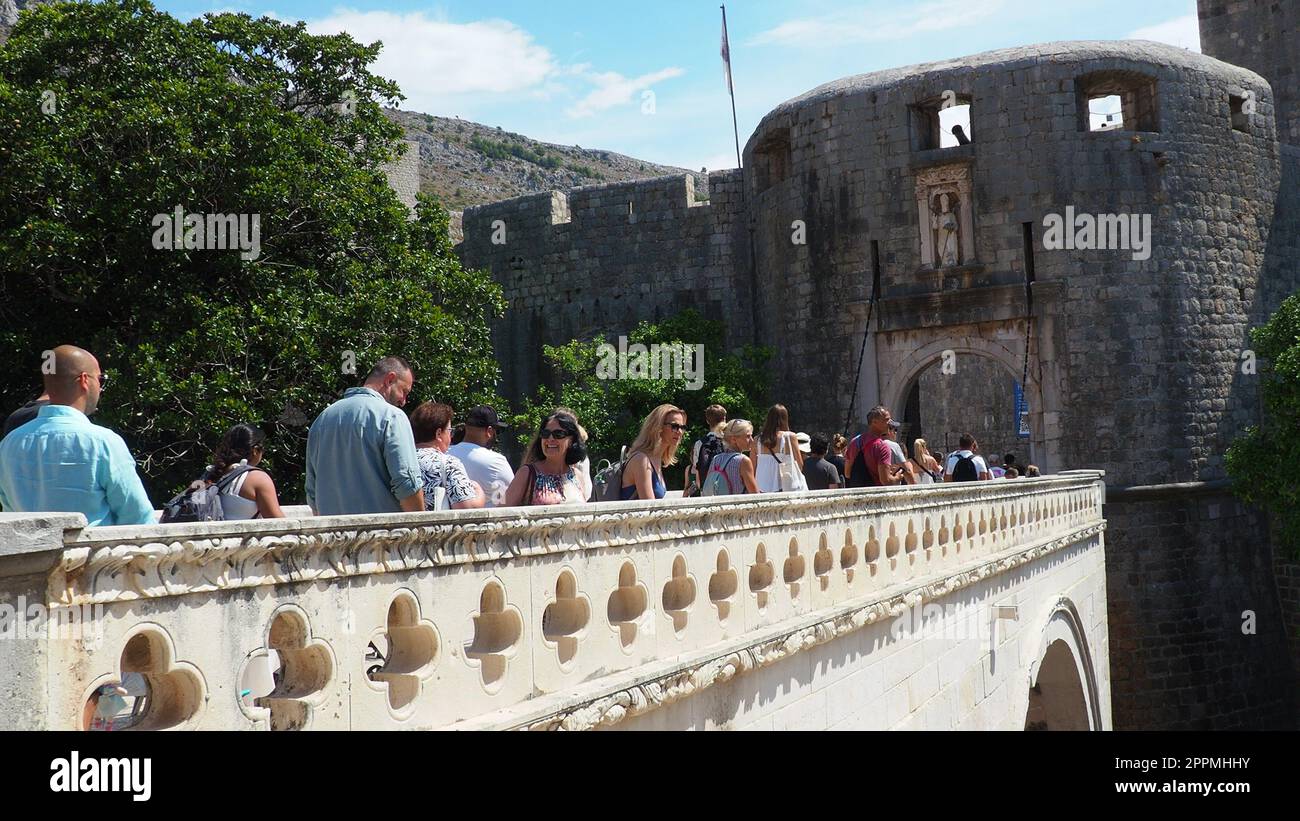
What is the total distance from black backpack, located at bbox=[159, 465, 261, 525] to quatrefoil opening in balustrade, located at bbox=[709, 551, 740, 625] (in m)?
2.03

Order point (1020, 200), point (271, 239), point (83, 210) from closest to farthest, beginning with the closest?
1. point (83, 210)
2. point (271, 239)
3. point (1020, 200)

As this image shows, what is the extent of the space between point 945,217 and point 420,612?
1835 cm

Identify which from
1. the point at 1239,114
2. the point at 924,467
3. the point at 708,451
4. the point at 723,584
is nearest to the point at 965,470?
the point at 924,467

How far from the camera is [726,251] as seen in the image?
24.0 m

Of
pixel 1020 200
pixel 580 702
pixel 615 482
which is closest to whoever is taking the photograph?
pixel 580 702

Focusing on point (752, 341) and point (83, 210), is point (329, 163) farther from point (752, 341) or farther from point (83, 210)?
point (752, 341)

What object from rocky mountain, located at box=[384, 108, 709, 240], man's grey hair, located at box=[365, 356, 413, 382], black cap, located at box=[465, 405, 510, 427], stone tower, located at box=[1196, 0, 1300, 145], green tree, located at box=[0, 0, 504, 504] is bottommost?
black cap, located at box=[465, 405, 510, 427]

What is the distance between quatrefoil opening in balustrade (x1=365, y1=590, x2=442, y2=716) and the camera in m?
3.57

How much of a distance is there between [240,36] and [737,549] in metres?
13.6

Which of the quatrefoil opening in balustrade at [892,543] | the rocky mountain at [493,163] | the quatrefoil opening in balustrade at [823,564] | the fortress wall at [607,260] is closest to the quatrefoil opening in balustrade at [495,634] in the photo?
the quatrefoil opening in balustrade at [823,564]

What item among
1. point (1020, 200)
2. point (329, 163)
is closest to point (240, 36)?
point (329, 163)

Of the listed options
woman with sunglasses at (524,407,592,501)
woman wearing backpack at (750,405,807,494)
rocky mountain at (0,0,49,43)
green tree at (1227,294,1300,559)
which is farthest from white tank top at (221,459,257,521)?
rocky mountain at (0,0,49,43)

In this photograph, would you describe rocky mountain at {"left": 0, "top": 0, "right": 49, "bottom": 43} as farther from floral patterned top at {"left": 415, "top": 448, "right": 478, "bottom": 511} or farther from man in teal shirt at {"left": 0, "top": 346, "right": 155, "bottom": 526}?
man in teal shirt at {"left": 0, "top": 346, "right": 155, "bottom": 526}

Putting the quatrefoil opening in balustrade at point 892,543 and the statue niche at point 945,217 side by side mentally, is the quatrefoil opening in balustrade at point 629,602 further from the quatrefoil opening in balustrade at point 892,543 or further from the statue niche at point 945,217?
the statue niche at point 945,217
